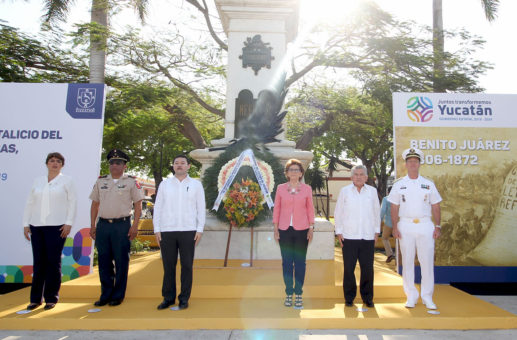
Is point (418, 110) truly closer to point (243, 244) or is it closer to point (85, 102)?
point (243, 244)

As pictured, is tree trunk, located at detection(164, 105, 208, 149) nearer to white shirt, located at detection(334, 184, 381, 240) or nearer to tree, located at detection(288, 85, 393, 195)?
tree, located at detection(288, 85, 393, 195)

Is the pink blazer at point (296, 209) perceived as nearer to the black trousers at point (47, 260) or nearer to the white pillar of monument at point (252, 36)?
the black trousers at point (47, 260)

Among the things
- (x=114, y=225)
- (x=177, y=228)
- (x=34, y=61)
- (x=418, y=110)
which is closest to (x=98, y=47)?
(x=34, y=61)

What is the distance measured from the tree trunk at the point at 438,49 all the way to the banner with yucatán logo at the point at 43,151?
36.4 ft

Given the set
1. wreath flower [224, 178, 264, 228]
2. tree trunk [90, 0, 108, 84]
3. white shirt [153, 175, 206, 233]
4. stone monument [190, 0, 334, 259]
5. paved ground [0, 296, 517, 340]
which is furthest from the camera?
tree trunk [90, 0, 108, 84]

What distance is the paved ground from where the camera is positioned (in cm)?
374

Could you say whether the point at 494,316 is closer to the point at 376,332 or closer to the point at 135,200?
the point at 376,332

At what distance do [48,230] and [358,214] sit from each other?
3676 mm

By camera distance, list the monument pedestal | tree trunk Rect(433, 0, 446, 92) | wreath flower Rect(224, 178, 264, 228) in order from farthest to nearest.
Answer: tree trunk Rect(433, 0, 446, 92)
the monument pedestal
wreath flower Rect(224, 178, 264, 228)

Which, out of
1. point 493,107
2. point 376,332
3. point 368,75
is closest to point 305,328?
point 376,332

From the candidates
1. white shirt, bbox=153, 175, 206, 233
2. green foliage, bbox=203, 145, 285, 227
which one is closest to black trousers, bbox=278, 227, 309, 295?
white shirt, bbox=153, 175, 206, 233

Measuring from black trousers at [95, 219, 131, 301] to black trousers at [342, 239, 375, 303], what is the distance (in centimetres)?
261

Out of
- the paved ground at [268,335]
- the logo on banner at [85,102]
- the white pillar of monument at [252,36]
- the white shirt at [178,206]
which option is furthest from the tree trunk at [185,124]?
the paved ground at [268,335]

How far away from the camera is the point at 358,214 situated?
14.7ft
